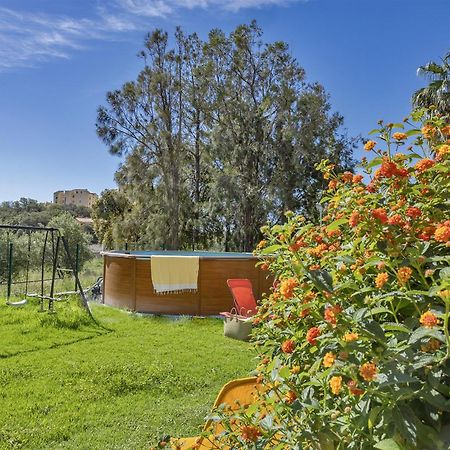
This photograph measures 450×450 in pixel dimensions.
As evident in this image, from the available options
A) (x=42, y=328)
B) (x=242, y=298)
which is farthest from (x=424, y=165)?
(x=42, y=328)

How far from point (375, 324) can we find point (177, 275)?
8.28 metres

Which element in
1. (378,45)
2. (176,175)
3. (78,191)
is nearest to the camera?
(378,45)

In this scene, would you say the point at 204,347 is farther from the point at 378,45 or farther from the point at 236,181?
the point at 236,181

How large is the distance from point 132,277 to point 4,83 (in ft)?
22.0

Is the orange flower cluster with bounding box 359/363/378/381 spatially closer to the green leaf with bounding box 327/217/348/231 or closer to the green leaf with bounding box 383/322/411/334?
the green leaf with bounding box 383/322/411/334

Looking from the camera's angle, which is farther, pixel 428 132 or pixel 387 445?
pixel 428 132

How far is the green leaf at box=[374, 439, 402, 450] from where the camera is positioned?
69cm

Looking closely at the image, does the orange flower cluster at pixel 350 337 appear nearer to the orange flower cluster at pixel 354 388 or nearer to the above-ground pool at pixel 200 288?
the orange flower cluster at pixel 354 388

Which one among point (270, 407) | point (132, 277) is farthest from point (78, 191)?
point (270, 407)

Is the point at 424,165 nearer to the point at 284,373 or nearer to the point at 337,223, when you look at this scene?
the point at 337,223

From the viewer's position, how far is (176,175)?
19.7 m

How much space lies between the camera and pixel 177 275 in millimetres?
8922

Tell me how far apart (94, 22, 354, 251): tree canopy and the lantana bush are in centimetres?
1653

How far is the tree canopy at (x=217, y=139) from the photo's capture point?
1814 centimetres
